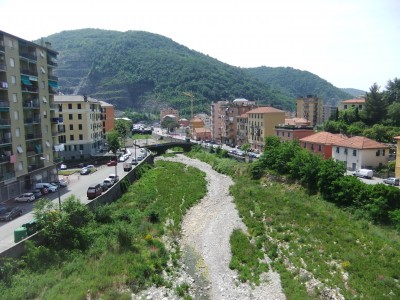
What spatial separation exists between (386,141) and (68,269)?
6366 centimetres

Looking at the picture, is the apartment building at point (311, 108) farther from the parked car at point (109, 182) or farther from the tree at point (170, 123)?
the parked car at point (109, 182)

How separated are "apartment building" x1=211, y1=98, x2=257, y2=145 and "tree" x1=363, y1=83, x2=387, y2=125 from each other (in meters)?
42.9

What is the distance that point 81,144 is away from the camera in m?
77.6

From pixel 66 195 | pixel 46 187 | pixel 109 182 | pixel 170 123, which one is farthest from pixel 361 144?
pixel 170 123

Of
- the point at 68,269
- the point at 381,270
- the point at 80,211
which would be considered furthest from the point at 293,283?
the point at 80,211

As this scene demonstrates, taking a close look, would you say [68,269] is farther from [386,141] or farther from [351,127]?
[351,127]

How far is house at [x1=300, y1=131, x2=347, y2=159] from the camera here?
215ft

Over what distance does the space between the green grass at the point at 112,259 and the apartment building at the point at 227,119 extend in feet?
238

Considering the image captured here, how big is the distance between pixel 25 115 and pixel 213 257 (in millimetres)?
33330

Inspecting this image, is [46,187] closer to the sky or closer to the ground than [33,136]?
closer to the ground

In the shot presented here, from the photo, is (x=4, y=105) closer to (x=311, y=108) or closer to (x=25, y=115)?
(x=25, y=115)

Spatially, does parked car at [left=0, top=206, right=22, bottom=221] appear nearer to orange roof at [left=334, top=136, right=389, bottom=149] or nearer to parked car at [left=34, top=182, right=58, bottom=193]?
parked car at [left=34, top=182, right=58, bottom=193]

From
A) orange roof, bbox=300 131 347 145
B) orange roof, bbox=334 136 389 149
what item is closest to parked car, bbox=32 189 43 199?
orange roof, bbox=334 136 389 149

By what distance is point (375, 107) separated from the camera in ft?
262
